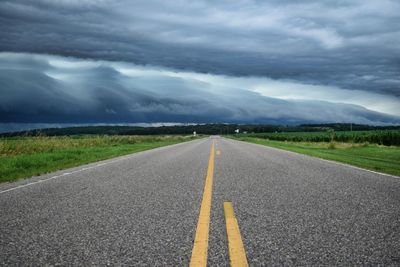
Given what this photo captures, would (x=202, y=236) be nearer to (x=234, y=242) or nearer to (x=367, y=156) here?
(x=234, y=242)

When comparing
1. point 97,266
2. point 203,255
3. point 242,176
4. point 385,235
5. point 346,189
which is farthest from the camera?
point 242,176

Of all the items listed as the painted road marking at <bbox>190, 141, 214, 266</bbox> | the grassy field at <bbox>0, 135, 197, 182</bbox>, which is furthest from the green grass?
the grassy field at <bbox>0, 135, 197, 182</bbox>

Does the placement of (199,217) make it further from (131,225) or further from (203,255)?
(203,255)

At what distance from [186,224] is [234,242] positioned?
3.47ft

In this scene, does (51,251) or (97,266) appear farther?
(51,251)

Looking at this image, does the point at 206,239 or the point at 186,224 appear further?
the point at 186,224

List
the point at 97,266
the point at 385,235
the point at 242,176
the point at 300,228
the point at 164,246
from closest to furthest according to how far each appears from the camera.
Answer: the point at 97,266 → the point at 164,246 → the point at 385,235 → the point at 300,228 → the point at 242,176

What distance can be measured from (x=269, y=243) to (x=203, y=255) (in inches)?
33.6

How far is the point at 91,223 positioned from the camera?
520 centimetres

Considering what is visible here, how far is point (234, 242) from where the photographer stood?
13.8 feet

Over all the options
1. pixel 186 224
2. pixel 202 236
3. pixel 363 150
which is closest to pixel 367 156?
pixel 363 150

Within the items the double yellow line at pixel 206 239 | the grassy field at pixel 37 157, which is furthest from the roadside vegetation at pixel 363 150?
the grassy field at pixel 37 157

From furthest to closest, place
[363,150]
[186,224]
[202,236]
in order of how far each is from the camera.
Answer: [363,150] → [186,224] → [202,236]

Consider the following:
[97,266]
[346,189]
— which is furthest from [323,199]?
[97,266]
